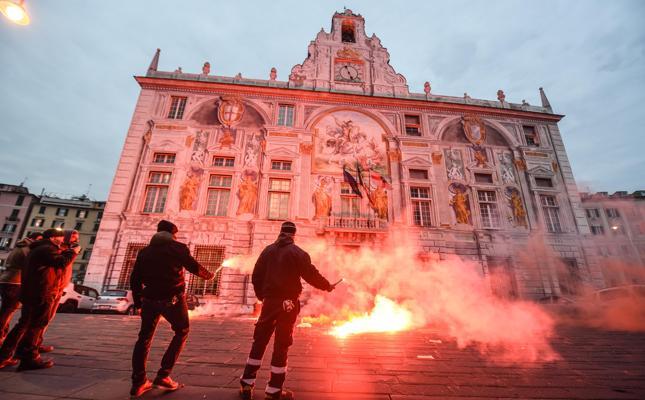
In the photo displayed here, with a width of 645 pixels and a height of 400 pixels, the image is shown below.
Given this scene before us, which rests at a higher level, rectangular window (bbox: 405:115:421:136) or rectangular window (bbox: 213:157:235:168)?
rectangular window (bbox: 405:115:421:136)

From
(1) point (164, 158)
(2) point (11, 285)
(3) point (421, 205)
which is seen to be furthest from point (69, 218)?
(3) point (421, 205)

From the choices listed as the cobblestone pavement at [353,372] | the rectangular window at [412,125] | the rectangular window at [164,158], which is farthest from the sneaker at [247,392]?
the rectangular window at [412,125]

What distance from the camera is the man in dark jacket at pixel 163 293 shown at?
3047mm

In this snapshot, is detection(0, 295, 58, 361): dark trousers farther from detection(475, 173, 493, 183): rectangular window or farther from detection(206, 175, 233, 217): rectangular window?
detection(475, 173, 493, 183): rectangular window

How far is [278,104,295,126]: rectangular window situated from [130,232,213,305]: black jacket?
15292 millimetres

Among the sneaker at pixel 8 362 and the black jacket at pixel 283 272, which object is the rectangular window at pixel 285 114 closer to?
the black jacket at pixel 283 272

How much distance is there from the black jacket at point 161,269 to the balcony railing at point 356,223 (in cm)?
1171

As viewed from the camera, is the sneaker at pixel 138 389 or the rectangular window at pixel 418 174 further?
the rectangular window at pixel 418 174

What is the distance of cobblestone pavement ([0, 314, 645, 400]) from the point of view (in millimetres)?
3020

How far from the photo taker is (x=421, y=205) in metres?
16.6

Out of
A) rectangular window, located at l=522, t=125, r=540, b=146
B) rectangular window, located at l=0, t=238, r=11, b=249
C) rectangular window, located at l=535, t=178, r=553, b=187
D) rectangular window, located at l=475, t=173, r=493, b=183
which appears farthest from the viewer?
rectangular window, located at l=0, t=238, r=11, b=249

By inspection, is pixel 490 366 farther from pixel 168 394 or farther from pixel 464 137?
pixel 464 137

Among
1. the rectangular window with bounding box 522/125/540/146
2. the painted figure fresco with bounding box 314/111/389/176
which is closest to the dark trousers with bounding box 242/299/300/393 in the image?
the painted figure fresco with bounding box 314/111/389/176

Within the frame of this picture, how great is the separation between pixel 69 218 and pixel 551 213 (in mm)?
70097
